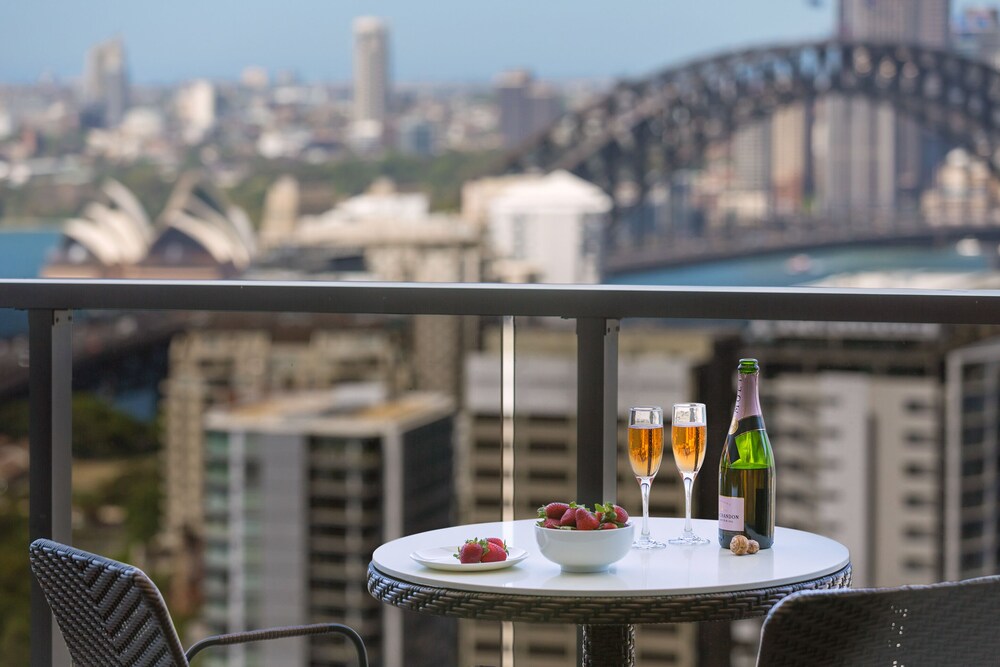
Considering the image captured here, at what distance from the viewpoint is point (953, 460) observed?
17078mm

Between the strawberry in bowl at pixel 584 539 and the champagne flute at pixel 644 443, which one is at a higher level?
the champagne flute at pixel 644 443

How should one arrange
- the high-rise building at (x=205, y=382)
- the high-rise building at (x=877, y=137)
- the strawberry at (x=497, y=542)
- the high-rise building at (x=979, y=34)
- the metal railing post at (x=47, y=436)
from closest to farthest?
1. the strawberry at (x=497, y=542)
2. the metal railing post at (x=47, y=436)
3. the high-rise building at (x=205, y=382)
4. the high-rise building at (x=979, y=34)
5. the high-rise building at (x=877, y=137)

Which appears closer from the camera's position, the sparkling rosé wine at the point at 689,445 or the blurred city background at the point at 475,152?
the sparkling rosé wine at the point at 689,445

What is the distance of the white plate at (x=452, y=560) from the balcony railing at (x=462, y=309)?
1.20ft

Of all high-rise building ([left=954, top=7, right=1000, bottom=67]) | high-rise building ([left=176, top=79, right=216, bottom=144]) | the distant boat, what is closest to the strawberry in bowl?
the distant boat

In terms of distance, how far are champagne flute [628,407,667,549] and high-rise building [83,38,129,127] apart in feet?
83.6

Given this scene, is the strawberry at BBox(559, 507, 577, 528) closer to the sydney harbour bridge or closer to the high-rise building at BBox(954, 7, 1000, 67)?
the sydney harbour bridge

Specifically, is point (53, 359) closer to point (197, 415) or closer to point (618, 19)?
point (197, 415)

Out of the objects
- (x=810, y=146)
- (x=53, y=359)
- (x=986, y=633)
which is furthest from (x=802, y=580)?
(x=810, y=146)

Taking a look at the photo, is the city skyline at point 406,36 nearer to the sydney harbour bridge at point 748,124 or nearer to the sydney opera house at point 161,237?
the sydney harbour bridge at point 748,124

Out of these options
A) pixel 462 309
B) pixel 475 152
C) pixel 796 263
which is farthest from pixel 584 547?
pixel 475 152

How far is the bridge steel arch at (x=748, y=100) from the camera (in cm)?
2447

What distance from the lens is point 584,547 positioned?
1.24m

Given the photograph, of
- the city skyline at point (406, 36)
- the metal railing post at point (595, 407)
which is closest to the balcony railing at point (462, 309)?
the metal railing post at point (595, 407)
